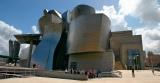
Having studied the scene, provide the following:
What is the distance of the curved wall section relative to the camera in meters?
42.7

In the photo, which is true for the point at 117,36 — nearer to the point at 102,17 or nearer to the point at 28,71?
the point at 102,17

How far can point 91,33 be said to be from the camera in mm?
43281

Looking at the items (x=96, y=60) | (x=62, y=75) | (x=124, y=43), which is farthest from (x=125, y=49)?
(x=62, y=75)

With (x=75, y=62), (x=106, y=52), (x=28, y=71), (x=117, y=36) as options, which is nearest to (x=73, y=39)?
(x=75, y=62)

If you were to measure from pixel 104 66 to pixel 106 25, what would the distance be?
29.7 ft

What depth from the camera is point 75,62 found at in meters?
48.2

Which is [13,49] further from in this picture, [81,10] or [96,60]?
[96,60]

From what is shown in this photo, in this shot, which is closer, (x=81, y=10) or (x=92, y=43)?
(x=92, y=43)

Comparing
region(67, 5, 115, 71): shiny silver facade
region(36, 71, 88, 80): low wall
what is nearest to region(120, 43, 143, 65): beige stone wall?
region(67, 5, 115, 71): shiny silver facade

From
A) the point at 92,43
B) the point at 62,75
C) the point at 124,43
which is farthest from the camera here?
the point at 124,43

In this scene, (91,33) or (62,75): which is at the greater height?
(91,33)

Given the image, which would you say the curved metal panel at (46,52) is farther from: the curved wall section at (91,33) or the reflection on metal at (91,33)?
the curved wall section at (91,33)

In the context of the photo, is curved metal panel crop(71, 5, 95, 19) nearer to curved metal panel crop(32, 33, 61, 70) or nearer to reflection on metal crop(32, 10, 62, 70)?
reflection on metal crop(32, 10, 62, 70)

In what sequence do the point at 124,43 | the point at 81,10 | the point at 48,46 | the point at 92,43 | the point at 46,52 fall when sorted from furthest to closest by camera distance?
the point at 124,43 → the point at 81,10 → the point at 48,46 → the point at 46,52 → the point at 92,43
